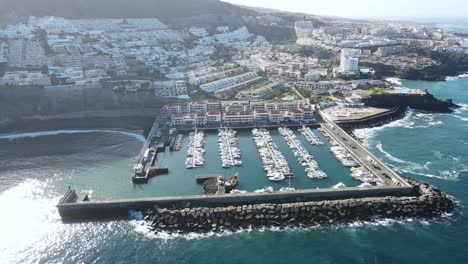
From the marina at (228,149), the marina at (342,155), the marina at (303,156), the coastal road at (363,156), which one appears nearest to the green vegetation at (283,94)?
the coastal road at (363,156)

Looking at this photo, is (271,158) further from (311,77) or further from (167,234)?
(311,77)

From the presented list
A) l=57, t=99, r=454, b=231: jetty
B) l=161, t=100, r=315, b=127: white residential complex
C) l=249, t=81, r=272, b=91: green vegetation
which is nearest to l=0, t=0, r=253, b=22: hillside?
l=249, t=81, r=272, b=91: green vegetation

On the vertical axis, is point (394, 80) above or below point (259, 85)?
below

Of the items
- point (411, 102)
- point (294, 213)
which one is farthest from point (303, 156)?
point (411, 102)

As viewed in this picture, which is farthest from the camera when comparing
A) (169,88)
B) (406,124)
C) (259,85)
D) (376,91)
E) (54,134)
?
(259,85)

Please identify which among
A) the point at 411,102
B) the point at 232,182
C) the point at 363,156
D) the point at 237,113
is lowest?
the point at 232,182

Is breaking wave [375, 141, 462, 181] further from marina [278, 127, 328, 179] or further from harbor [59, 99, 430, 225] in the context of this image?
marina [278, 127, 328, 179]

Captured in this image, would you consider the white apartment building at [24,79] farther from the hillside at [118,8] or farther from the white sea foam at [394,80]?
the white sea foam at [394,80]

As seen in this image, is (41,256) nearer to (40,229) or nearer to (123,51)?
(40,229)
